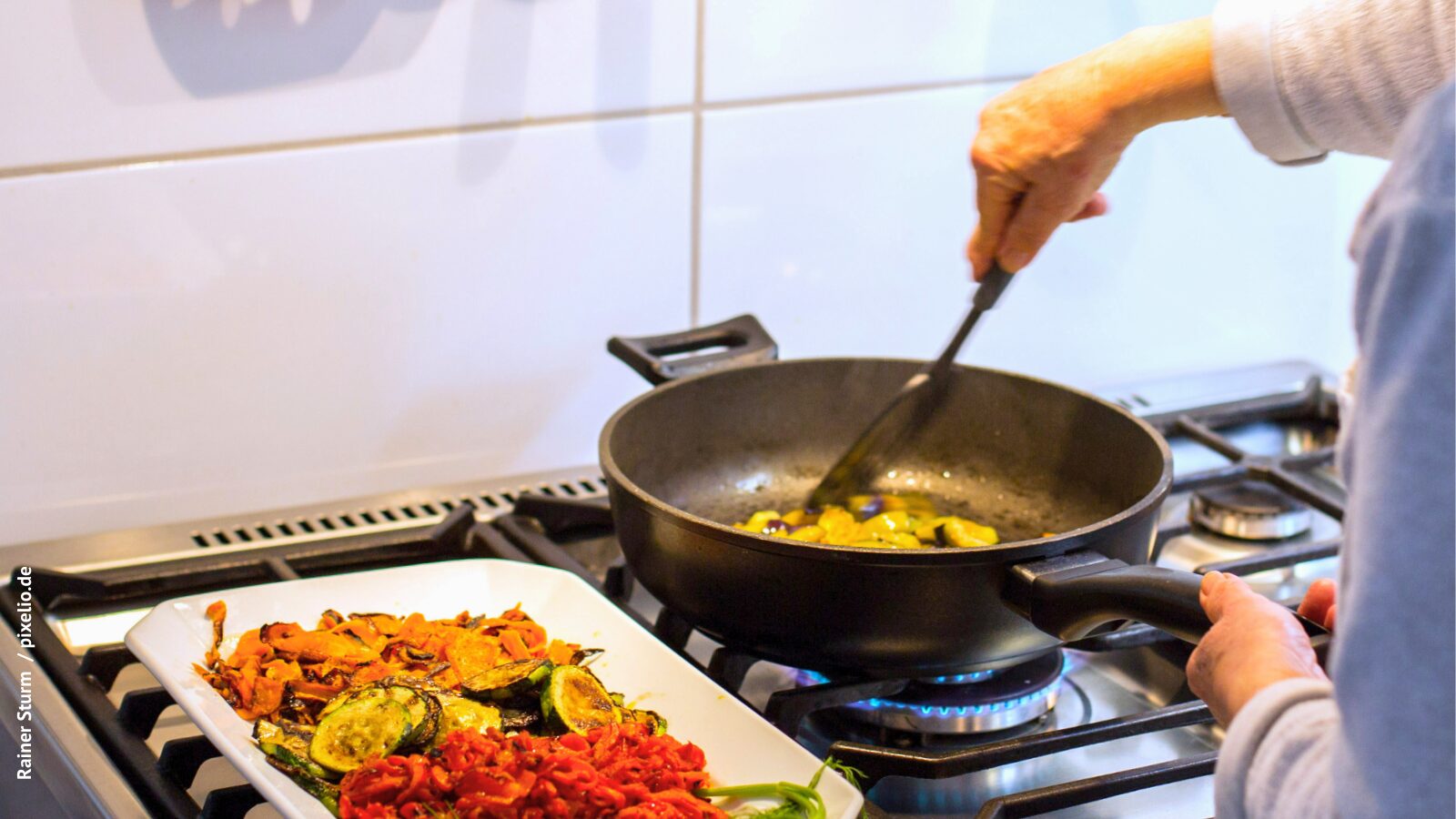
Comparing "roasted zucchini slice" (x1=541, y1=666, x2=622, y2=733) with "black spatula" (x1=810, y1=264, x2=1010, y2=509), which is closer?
"roasted zucchini slice" (x1=541, y1=666, x2=622, y2=733)

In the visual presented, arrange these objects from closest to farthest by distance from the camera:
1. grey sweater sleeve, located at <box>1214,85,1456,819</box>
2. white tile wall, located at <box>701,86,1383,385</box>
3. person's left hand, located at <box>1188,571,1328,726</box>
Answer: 1. grey sweater sleeve, located at <box>1214,85,1456,819</box>
2. person's left hand, located at <box>1188,571,1328,726</box>
3. white tile wall, located at <box>701,86,1383,385</box>

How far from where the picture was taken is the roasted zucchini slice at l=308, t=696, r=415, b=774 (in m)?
0.66

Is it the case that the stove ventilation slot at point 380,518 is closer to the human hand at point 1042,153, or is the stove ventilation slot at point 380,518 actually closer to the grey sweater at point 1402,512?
the human hand at point 1042,153

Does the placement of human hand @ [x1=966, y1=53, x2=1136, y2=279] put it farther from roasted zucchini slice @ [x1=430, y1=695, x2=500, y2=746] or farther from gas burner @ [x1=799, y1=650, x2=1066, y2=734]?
roasted zucchini slice @ [x1=430, y1=695, x2=500, y2=746]

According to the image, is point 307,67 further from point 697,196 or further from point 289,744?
point 289,744

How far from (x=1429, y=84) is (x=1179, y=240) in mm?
499

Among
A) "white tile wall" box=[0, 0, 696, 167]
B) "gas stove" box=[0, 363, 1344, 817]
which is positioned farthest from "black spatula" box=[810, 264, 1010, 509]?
"white tile wall" box=[0, 0, 696, 167]

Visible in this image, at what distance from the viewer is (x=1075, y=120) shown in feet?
2.68

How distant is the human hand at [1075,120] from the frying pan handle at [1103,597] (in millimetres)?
248

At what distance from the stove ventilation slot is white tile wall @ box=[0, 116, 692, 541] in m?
0.04

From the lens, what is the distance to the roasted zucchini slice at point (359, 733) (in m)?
0.66

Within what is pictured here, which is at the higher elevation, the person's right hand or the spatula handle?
the spatula handle

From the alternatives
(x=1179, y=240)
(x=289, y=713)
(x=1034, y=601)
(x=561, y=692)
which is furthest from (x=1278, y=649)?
(x=1179, y=240)

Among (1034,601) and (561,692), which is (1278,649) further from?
(561,692)
